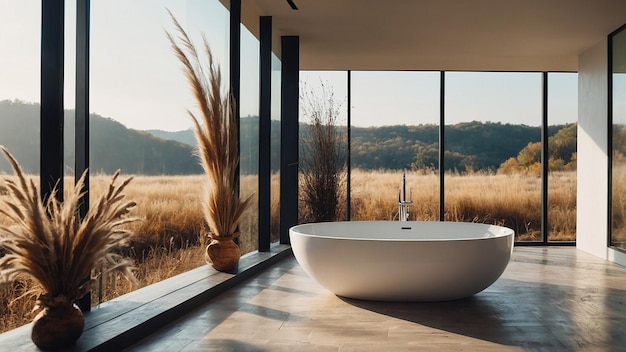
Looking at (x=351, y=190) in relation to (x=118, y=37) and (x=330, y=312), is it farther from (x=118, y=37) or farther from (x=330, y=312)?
(x=118, y=37)

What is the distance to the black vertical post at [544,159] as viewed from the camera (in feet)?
26.0

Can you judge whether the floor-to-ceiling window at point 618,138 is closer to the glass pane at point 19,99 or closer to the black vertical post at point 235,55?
the black vertical post at point 235,55

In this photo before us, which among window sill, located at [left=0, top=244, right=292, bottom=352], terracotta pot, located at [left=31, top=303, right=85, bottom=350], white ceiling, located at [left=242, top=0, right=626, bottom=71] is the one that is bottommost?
window sill, located at [left=0, top=244, right=292, bottom=352]

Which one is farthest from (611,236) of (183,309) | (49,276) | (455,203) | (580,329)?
(49,276)

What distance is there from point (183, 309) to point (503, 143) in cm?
649

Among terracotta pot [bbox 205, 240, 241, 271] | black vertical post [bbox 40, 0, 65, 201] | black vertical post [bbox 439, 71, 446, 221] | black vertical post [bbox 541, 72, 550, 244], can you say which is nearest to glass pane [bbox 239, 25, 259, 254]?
Answer: terracotta pot [bbox 205, 240, 241, 271]

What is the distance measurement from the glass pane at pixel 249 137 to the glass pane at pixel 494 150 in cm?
358

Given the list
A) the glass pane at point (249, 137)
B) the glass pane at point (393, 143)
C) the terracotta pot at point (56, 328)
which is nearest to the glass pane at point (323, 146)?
the glass pane at point (393, 143)

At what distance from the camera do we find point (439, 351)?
282 centimetres

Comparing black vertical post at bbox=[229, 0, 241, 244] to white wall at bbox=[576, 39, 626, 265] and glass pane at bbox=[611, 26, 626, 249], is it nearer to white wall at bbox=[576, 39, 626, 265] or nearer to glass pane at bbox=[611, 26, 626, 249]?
glass pane at bbox=[611, 26, 626, 249]

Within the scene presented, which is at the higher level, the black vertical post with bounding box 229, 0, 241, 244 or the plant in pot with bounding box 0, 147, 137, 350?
the black vertical post with bounding box 229, 0, 241, 244

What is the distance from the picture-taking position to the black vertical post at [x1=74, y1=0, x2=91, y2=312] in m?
2.91

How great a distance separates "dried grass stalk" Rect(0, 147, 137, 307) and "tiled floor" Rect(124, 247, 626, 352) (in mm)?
529

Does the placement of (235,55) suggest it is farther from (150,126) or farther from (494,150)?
(494,150)
